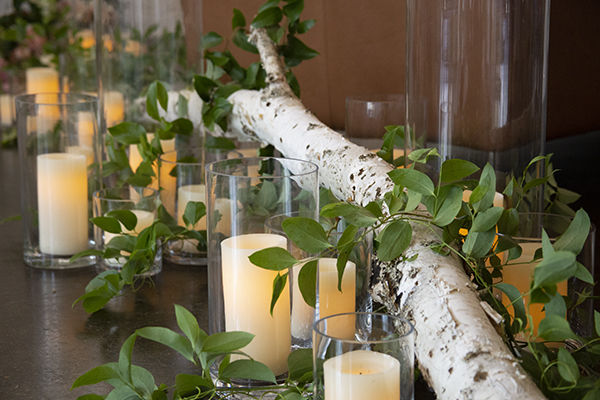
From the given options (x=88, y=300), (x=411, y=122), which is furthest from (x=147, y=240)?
(x=411, y=122)

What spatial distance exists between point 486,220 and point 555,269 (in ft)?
0.28

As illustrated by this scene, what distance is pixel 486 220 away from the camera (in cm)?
40

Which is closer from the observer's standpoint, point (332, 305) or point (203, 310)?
point (332, 305)

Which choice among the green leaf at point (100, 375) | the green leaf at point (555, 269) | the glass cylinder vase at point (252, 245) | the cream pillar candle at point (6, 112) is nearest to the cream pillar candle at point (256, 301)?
the glass cylinder vase at point (252, 245)

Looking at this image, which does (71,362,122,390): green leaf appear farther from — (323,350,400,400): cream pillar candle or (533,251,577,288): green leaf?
(533,251,577,288): green leaf

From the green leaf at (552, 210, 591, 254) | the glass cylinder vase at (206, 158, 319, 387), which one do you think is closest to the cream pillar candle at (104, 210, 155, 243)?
the glass cylinder vase at (206, 158, 319, 387)

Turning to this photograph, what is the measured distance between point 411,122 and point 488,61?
0.10m

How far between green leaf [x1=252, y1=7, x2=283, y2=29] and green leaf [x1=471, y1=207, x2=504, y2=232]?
607mm

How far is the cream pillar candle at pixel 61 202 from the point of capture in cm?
82

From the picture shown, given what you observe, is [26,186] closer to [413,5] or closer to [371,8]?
[413,5]

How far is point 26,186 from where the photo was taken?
2.78ft

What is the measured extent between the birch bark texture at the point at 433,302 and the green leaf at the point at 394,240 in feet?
0.07

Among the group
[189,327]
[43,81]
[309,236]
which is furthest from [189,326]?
[43,81]

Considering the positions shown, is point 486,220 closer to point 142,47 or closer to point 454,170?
point 454,170
